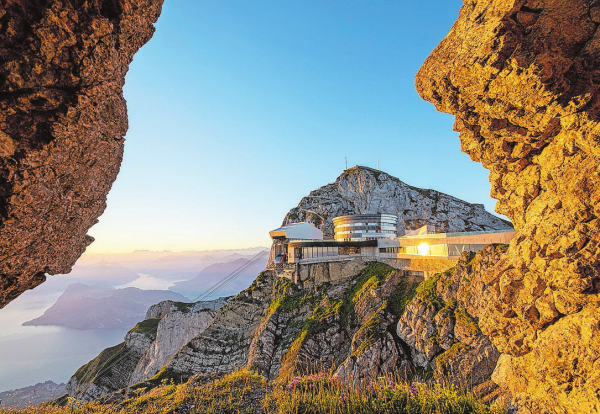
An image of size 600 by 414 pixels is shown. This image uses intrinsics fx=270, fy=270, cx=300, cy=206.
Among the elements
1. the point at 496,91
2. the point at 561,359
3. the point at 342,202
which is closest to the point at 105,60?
the point at 496,91

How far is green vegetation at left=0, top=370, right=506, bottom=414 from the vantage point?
647 cm

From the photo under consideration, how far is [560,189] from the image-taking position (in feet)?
17.0

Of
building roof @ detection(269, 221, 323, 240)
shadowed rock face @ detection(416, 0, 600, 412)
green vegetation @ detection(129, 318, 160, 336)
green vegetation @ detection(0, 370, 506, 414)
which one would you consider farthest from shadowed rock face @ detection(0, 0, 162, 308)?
green vegetation @ detection(129, 318, 160, 336)

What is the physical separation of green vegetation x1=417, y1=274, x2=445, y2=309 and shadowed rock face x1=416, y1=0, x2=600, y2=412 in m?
10.5

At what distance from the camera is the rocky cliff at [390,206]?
80.9 m

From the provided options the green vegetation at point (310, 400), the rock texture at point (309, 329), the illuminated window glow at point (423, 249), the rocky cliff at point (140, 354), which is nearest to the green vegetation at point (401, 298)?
the rock texture at point (309, 329)

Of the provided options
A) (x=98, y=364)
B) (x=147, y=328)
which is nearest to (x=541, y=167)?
(x=147, y=328)

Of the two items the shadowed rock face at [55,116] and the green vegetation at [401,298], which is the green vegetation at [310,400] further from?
the green vegetation at [401,298]

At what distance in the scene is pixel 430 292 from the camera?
57.9ft

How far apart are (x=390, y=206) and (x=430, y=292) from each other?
68833 mm

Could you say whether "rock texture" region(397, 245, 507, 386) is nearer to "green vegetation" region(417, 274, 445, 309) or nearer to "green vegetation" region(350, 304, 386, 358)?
"green vegetation" region(417, 274, 445, 309)

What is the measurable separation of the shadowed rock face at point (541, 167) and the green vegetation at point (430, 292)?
414 inches

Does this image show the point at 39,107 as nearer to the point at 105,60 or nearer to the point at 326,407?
the point at 105,60

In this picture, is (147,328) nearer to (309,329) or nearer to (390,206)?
(309,329)
